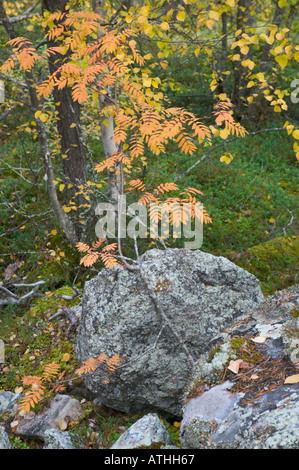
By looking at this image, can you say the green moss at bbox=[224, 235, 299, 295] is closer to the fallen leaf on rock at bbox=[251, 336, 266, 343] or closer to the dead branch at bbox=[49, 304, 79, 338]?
the dead branch at bbox=[49, 304, 79, 338]

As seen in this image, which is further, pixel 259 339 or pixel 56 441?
pixel 56 441

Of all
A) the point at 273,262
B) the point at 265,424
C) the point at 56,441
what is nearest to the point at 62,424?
the point at 56,441

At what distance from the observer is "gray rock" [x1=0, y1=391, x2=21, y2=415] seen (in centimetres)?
435

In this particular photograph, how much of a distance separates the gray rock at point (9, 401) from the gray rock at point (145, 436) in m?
1.94

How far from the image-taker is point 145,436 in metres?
2.85

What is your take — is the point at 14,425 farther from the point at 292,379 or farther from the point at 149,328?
the point at 292,379

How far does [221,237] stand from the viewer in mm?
7844

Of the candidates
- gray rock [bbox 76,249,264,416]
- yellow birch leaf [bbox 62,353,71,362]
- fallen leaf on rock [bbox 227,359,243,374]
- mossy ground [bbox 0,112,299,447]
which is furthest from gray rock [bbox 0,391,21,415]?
fallen leaf on rock [bbox 227,359,243,374]

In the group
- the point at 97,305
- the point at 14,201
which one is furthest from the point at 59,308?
the point at 14,201

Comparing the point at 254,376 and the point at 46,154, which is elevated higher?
the point at 46,154

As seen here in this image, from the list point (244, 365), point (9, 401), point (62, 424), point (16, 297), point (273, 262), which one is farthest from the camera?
point (16, 297)

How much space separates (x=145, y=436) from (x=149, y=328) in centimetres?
123

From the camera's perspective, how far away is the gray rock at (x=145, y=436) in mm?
2795
